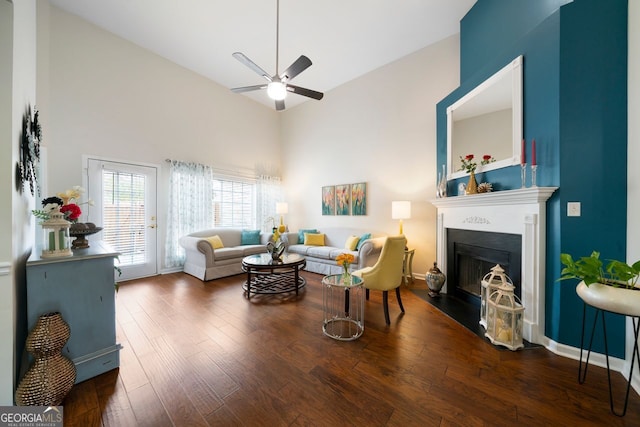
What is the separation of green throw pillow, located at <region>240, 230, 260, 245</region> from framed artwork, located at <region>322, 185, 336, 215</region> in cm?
168

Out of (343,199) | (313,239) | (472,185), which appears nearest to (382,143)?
→ (343,199)

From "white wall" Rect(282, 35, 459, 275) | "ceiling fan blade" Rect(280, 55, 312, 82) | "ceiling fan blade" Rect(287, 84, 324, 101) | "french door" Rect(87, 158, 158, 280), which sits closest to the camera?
"ceiling fan blade" Rect(280, 55, 312, 82)

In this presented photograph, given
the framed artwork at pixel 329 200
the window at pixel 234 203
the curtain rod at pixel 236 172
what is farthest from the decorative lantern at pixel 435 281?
the curtain rod at pixel 236 172

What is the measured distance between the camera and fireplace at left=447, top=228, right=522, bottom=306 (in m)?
2.35

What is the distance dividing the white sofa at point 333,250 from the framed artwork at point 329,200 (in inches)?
16.5

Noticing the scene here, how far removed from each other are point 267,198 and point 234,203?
2.96 ft

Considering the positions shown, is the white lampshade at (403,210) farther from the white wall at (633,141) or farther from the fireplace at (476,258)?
the white wall at (633,141)

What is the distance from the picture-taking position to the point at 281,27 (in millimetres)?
3553

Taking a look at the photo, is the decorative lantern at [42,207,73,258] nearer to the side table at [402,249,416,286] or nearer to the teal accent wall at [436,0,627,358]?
the teal accent wall at [436,0,627,358]

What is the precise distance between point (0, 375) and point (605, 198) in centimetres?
412

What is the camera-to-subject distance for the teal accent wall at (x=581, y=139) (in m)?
1.82

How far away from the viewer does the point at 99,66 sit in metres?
3.83

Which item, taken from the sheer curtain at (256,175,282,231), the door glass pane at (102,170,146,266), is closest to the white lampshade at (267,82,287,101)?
the door glass pane at (102,170,146,266)

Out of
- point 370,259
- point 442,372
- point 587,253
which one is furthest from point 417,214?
point 442,372
